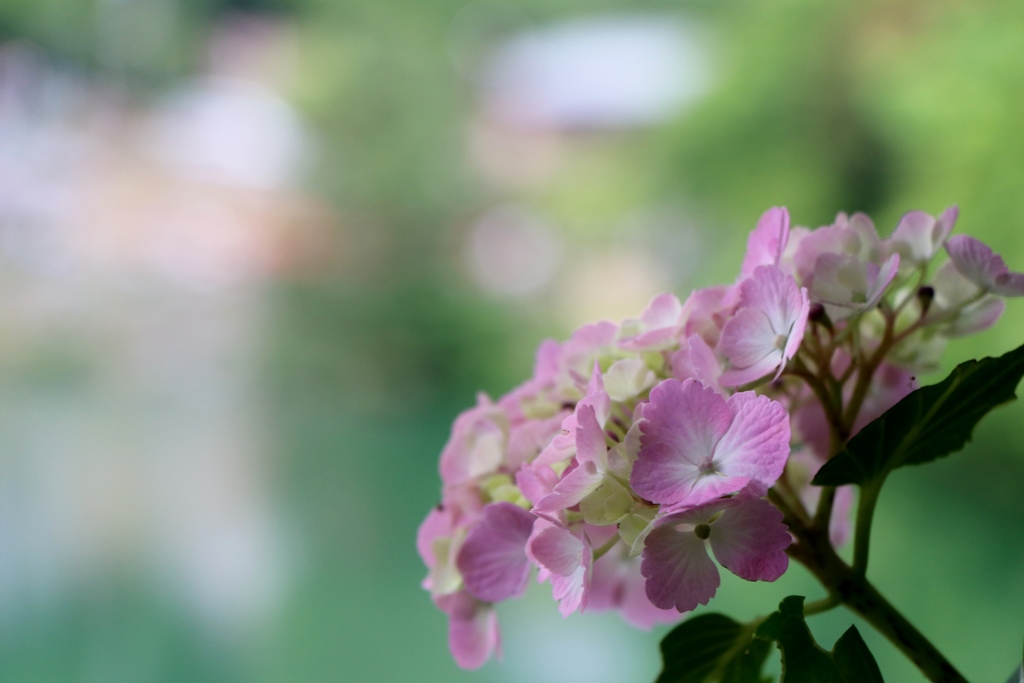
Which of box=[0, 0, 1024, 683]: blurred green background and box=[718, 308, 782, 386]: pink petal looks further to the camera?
box=[0, 0, 1024, 683]: blurred green background

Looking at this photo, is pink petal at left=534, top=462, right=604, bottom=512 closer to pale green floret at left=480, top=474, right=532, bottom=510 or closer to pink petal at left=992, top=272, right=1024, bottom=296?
pale green floret at left=480, top=474, right=532, bottom=510

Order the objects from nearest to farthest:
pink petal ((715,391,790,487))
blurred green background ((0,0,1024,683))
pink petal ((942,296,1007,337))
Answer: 1. pink petal ((715,391,790,487))
2. pink petal ((942,296,1007,337))
3. blurred green background ((0,0,1024,683))

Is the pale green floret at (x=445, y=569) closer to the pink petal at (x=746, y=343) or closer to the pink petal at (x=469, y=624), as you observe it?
the pink petal at (x=469, y=624)

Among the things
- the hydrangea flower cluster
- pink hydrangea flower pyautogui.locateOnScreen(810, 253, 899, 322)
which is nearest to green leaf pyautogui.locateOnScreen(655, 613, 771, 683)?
the hydrangea flower cluster

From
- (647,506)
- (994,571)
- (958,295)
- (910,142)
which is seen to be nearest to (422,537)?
(647,506)

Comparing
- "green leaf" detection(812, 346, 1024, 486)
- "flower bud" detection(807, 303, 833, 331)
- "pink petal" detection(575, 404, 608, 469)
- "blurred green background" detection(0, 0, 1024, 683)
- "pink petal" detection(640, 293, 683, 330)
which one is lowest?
"green leaf" detection(812, 346, 1024, 486)

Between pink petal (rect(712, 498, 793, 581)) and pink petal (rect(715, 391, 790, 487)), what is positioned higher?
pink petal (rect(715, 391, 790, 487))

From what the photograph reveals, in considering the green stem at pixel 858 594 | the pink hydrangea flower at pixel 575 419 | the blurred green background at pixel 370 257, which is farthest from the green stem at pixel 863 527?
the blurred green background at pixel 370 257

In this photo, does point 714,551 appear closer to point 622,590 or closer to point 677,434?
point 677,434

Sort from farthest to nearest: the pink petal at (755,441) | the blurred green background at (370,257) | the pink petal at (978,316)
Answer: the blurred green background at (370,257), the pink petal at (978,316), the pink petal at (755,441)
